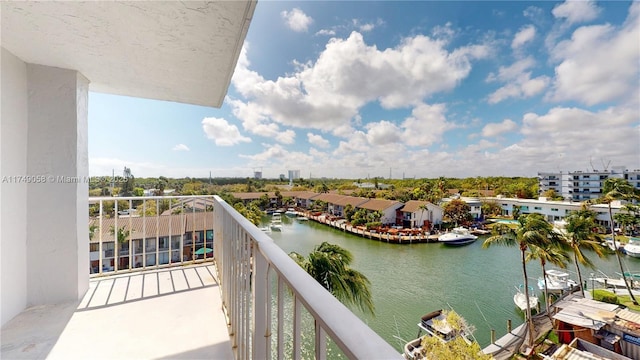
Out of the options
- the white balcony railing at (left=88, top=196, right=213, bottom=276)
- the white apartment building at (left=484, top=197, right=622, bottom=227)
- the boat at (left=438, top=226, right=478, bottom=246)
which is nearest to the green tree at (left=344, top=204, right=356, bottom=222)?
the boat at (left=438, top=226, right=478, bottom=246)

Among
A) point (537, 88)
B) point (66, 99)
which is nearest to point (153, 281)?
point (66, 99)

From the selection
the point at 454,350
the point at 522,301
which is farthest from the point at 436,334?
the point at 522,301

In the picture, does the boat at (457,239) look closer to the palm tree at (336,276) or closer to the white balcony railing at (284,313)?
the palm tree at (336,276)

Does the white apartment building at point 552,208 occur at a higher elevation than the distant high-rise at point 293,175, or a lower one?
lower

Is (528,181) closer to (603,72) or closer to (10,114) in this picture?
(603,72)

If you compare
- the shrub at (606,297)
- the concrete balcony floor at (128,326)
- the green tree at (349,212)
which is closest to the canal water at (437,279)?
the shrub at (606,297)

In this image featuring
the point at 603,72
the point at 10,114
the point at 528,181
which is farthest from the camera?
the point at 528,181

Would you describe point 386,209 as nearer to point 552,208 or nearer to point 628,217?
point 552,208
